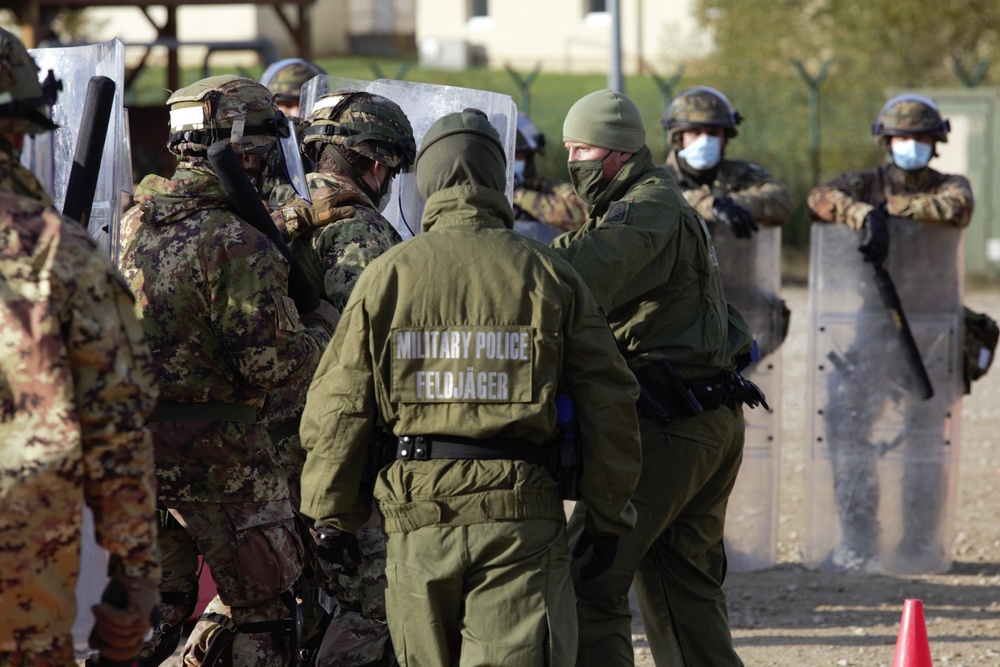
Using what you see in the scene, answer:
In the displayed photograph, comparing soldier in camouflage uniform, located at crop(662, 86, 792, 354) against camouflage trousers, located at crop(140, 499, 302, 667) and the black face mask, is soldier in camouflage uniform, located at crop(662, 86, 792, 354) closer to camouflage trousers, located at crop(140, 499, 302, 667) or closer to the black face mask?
the black face mask

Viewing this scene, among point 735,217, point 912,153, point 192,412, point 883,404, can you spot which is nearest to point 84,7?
point 735,217

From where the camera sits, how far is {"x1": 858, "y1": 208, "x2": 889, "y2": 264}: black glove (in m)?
6.73

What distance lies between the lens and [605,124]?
4.34 metres

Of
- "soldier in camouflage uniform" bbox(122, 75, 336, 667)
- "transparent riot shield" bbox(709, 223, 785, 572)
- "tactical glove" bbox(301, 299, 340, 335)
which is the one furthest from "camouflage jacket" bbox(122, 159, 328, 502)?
"transparent riot shield" bbox(709, 223, 785, 572)

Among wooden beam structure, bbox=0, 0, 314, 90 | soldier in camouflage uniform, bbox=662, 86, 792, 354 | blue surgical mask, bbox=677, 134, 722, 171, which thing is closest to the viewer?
soldier in camouflage uniform, bbox=662, 86, 792, 354

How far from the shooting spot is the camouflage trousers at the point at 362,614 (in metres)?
4.39

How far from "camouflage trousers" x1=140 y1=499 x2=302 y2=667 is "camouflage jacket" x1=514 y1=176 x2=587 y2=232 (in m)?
3.66

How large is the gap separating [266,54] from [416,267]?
12344 mm

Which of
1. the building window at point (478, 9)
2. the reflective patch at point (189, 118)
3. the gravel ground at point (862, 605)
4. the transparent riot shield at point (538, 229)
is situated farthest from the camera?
the building window at point (478, 9)

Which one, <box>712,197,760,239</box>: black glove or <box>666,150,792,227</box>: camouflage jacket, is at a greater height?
<box>666,150,792,227</box>: camouflage jacket

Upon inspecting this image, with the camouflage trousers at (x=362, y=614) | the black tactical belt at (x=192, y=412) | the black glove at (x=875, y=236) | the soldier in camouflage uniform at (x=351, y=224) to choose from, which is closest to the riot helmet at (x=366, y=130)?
the soldier in camouflage uniform at (x=351, y=224)

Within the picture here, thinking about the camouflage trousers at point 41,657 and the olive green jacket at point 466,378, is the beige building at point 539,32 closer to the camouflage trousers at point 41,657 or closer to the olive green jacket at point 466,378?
the olive green jacket at point 466,378

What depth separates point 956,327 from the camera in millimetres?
6957

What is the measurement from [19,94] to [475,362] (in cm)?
117
